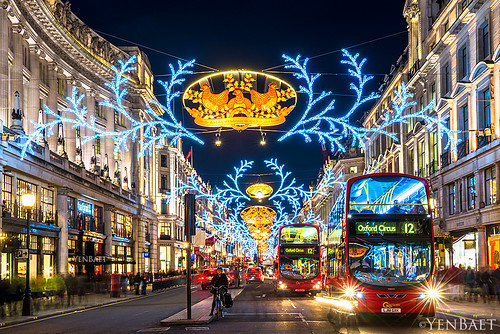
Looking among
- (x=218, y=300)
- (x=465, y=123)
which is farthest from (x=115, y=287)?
(x=465, y=123)

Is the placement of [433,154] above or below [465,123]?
below

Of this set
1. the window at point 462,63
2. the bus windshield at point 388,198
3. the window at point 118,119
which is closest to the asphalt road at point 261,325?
the bus windshield at point 388,198

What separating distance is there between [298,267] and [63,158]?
18715mm

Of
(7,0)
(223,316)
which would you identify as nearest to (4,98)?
(7,0)

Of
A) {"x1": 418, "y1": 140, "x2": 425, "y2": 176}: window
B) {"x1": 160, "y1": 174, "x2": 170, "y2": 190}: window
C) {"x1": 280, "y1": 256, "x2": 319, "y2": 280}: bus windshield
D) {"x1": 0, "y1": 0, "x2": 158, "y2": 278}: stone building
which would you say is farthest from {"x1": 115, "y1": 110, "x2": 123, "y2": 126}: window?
{"x1": 280, "y1": 256, "x2": 319, "y2": 280}: bus windshield

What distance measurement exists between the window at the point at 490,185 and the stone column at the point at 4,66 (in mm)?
26910

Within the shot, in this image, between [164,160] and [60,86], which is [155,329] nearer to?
[60,86]

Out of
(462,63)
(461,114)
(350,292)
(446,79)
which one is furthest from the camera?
(446,79)

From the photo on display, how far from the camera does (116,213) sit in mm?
62438

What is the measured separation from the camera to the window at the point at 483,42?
3781cm

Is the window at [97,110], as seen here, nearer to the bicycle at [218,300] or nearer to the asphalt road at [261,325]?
the asphalt road at [261,325]

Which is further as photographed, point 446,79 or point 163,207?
point 163,207

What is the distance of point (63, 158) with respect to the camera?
4606 centimetres

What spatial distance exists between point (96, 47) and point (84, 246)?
18226mm
